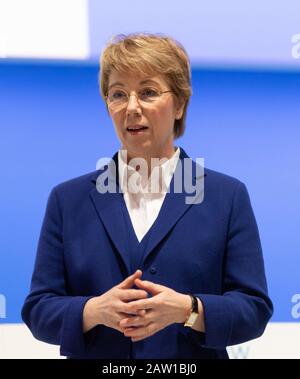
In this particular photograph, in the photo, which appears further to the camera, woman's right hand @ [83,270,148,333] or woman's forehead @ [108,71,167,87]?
woman's forehead @ [108,71,167,87]

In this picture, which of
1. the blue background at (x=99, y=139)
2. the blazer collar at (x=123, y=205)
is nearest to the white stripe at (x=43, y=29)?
the blue background at (x=99, y=139)

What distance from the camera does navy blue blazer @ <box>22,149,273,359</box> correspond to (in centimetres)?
123

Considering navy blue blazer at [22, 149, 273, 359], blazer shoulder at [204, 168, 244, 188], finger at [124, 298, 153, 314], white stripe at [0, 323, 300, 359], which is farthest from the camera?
white stripe at [0, 323, 300, 359]

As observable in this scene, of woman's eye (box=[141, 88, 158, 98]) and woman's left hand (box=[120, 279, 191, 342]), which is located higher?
woman's eye (box=[141, 88, 158, 98])

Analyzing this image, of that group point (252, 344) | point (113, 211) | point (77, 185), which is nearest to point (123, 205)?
point (113, 211)

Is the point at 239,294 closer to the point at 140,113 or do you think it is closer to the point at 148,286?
the point at 148,286

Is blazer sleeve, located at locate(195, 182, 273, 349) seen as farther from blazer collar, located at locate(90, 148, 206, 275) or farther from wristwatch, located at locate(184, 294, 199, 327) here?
blazer collar, located at locate(90, 148, 206, 275)

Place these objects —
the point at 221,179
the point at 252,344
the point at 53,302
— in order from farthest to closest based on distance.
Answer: the point at 252,344
the point at 221,179
the point at 53,302

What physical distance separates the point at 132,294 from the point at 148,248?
0.14m

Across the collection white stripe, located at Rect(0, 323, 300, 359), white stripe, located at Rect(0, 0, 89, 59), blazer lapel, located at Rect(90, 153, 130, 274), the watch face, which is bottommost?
white stripe, located at Rect(0, 323, 300, 359)

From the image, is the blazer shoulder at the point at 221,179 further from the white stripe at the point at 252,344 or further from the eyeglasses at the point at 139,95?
the white stripe at the point at 252,344

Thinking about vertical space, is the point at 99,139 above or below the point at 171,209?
above

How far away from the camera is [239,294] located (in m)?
1.23

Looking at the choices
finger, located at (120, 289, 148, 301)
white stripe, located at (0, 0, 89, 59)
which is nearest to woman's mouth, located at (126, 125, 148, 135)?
finger, located at (120, 289, 148, 301)
